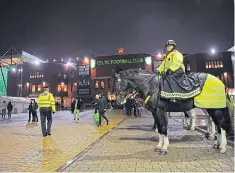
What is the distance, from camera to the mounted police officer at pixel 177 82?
6.14 metres

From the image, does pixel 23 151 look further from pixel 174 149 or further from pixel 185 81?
pixel 185 81

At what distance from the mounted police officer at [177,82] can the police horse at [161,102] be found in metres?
0.16

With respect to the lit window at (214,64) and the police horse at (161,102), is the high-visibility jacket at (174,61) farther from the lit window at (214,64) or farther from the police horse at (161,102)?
the lit window at (214,64)

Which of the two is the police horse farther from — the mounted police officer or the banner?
the banner

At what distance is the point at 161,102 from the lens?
6293mm

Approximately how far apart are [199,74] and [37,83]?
216ft

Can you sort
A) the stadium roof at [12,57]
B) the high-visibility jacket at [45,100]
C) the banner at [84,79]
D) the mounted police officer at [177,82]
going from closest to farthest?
the mounted police officer at [177,82], the high-visibility jacket at [45,100], the stadium roof at [12,57], the banner at [84,79]

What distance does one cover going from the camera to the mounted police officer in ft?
20.1

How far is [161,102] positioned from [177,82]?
689 millimetres

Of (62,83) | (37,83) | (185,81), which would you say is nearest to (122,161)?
(185,81)

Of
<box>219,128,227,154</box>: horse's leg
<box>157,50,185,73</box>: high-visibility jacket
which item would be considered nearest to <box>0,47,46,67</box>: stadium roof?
<box>157,50,185,73</box>: high-visibility jacket

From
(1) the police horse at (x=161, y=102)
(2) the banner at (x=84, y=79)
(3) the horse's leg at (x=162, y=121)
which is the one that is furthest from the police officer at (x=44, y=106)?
(2) the banner at (x=84, y=79)

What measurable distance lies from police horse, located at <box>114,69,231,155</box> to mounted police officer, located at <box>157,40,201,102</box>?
0.54 ft

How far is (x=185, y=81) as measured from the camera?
20.4 feet
